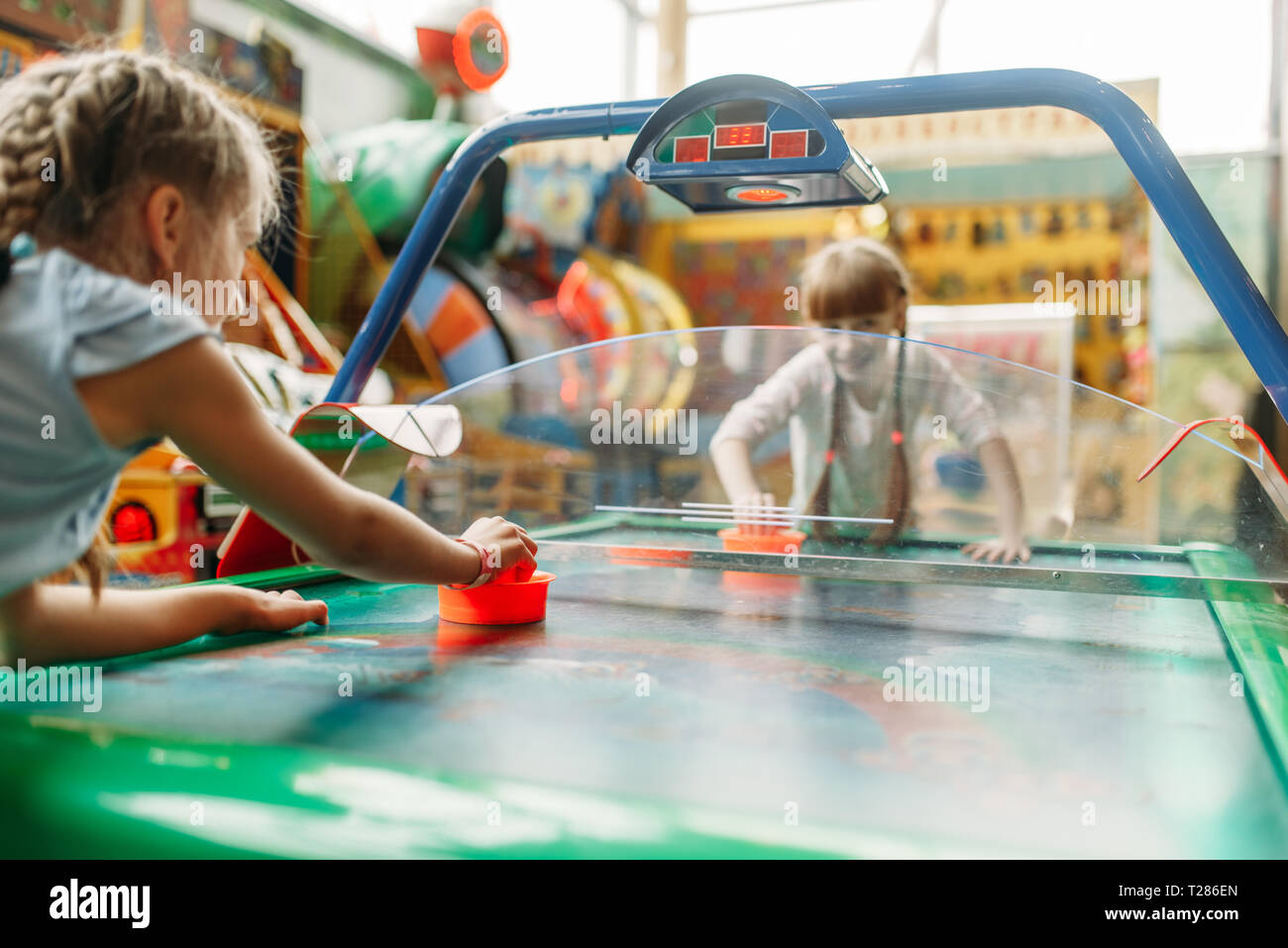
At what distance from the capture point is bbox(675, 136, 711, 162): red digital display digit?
108 cm

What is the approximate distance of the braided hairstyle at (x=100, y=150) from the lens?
27.8 inches

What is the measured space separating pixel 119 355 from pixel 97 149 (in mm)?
201

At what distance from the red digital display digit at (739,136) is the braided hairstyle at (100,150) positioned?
553mm

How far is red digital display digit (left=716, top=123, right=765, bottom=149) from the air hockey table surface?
56 cm

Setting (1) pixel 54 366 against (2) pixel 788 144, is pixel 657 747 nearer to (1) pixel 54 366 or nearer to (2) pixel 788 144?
(1) pixel 54 366

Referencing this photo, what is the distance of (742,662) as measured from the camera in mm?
812

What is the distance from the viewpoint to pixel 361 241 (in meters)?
3.78

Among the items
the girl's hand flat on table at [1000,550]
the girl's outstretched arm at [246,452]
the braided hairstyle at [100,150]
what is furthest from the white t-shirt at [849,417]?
the braided hairstyle at [100,150]

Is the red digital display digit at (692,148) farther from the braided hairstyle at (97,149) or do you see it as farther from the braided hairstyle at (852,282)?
the braided hairstyle at (852,282)

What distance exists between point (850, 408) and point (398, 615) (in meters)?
0.74

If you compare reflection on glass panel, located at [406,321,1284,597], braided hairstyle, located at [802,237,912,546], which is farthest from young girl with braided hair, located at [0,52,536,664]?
braided hairstyle, located at [802,237,912,546]

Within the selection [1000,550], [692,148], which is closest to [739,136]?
[692,148]

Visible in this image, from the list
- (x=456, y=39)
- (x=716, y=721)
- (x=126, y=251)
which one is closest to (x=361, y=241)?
(x=456, y=39)
